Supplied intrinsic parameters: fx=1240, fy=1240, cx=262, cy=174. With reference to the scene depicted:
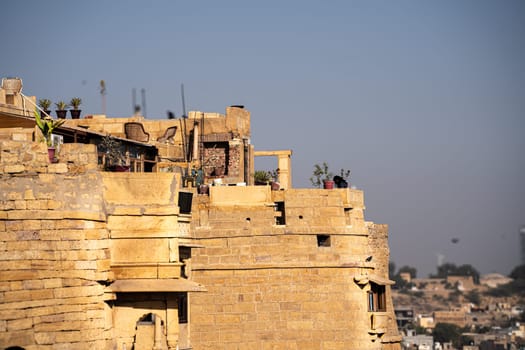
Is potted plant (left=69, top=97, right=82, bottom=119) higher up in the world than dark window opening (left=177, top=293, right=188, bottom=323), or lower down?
higher up

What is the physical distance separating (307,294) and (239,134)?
8.06 m

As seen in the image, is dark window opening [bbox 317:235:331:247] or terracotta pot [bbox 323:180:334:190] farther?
terracotta pot [bbox 323:180:334:190]

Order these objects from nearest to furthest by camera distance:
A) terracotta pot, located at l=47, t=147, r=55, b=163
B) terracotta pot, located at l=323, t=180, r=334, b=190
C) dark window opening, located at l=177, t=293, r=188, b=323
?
terracotta pot, located at l=47, t=147, r=55, b=163 < dark window opening, located at l=177, t=293, r=188, b=323 < terracotta pot, located at l=323, t=180, r=334, b=190

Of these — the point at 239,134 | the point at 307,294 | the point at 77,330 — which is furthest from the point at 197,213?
the point at 77,330

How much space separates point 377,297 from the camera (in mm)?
30594

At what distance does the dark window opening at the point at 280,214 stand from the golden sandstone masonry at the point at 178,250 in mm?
36

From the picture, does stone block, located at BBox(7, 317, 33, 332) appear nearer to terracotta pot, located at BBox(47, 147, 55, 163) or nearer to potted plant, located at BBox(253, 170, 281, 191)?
terracotta pot, located at BBox(47, 147, 55, 163)

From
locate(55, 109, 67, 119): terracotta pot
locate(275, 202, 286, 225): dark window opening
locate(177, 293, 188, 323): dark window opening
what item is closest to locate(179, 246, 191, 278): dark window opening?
locate(177, 293, 188, 323): dark window opening

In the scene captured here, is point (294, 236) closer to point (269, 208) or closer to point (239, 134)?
point (269, 208)

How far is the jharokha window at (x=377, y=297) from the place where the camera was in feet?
99.5

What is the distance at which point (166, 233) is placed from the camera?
2122cm

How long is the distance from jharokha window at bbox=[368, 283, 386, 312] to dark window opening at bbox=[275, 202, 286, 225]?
10.6 feet

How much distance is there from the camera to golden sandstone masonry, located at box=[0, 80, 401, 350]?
19.4m

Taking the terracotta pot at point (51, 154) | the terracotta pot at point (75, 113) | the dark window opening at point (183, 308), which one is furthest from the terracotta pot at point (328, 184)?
the terracotta pot at point (51, 154)
